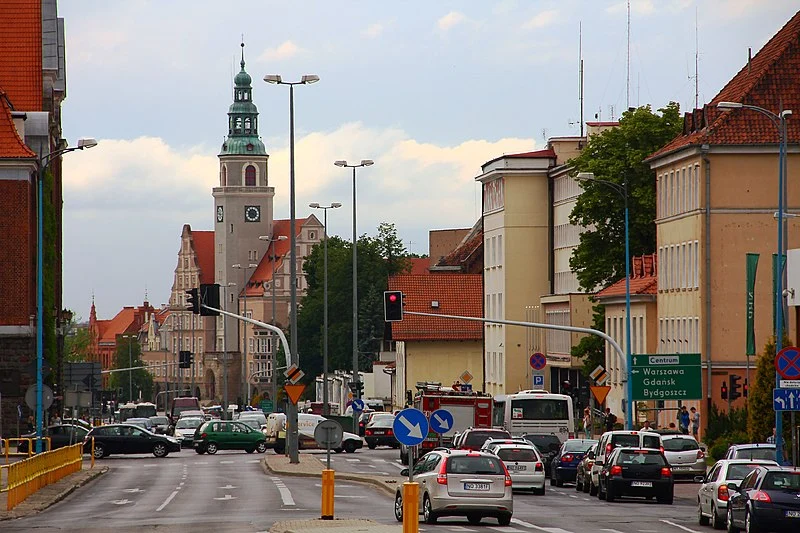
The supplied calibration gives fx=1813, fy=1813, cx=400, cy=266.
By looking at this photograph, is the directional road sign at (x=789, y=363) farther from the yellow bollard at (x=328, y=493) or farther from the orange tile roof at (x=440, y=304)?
the orange tile roof at (x=440, y=304)

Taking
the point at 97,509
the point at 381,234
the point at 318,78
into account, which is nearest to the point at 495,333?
the point at 381,234

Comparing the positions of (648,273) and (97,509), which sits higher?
(648,273)

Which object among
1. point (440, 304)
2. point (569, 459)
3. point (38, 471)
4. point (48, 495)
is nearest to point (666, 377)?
point (569, 459)

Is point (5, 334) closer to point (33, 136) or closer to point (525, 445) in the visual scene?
point (33, 136)

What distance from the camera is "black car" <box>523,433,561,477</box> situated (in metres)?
54.5

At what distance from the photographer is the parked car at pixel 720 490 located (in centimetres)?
3219

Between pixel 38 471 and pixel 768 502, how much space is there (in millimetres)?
20443

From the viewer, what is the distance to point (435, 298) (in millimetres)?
116438

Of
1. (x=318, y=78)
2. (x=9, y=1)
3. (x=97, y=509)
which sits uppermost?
(x=9, y=1)

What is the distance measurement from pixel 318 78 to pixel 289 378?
33.1 feet

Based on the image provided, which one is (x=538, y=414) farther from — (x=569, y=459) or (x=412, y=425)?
(x=412, y=425)

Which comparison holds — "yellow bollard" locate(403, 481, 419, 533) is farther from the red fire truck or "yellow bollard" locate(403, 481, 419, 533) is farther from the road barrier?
the red fire truck

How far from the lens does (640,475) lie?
41.3m

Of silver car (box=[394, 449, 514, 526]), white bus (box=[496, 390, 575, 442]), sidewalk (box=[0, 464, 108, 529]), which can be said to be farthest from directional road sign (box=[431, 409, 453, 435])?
white bus (box=[496, 390, 575, 442])
